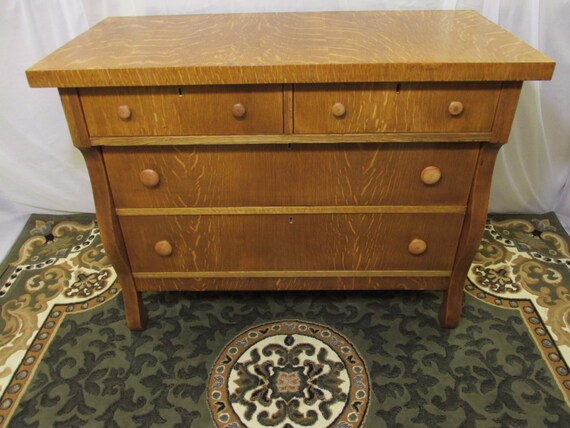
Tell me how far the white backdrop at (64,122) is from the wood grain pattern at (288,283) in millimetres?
769

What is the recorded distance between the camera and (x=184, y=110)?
1122 mm

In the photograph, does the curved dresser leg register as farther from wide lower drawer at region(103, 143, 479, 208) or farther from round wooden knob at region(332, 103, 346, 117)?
round wooden knob at region(332, 103, 346, 117)

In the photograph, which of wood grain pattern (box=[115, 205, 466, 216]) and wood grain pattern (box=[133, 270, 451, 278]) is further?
wood grain pattern (box=[133, 270, 451, 278])

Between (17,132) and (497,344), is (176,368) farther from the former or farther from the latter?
(17,132)

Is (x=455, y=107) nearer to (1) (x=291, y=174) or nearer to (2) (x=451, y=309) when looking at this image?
(1) (x=291, y=174)

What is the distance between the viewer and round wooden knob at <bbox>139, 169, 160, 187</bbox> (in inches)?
48.4

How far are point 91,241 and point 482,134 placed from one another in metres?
1.56

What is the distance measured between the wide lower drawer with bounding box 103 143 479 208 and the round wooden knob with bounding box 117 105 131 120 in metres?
0.10

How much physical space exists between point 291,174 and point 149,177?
1.24 feet

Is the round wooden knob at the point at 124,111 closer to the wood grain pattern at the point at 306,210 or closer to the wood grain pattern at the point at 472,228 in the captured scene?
the wood grain pattern at the point at 306,210

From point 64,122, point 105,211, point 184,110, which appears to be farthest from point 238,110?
point 64,122

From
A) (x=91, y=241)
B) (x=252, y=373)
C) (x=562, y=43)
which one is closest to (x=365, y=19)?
(x=562, y=43)

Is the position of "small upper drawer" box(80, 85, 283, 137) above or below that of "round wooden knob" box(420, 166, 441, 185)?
above

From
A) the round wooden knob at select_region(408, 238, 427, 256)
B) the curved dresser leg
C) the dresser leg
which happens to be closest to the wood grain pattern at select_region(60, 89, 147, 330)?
the curved dresser leg
